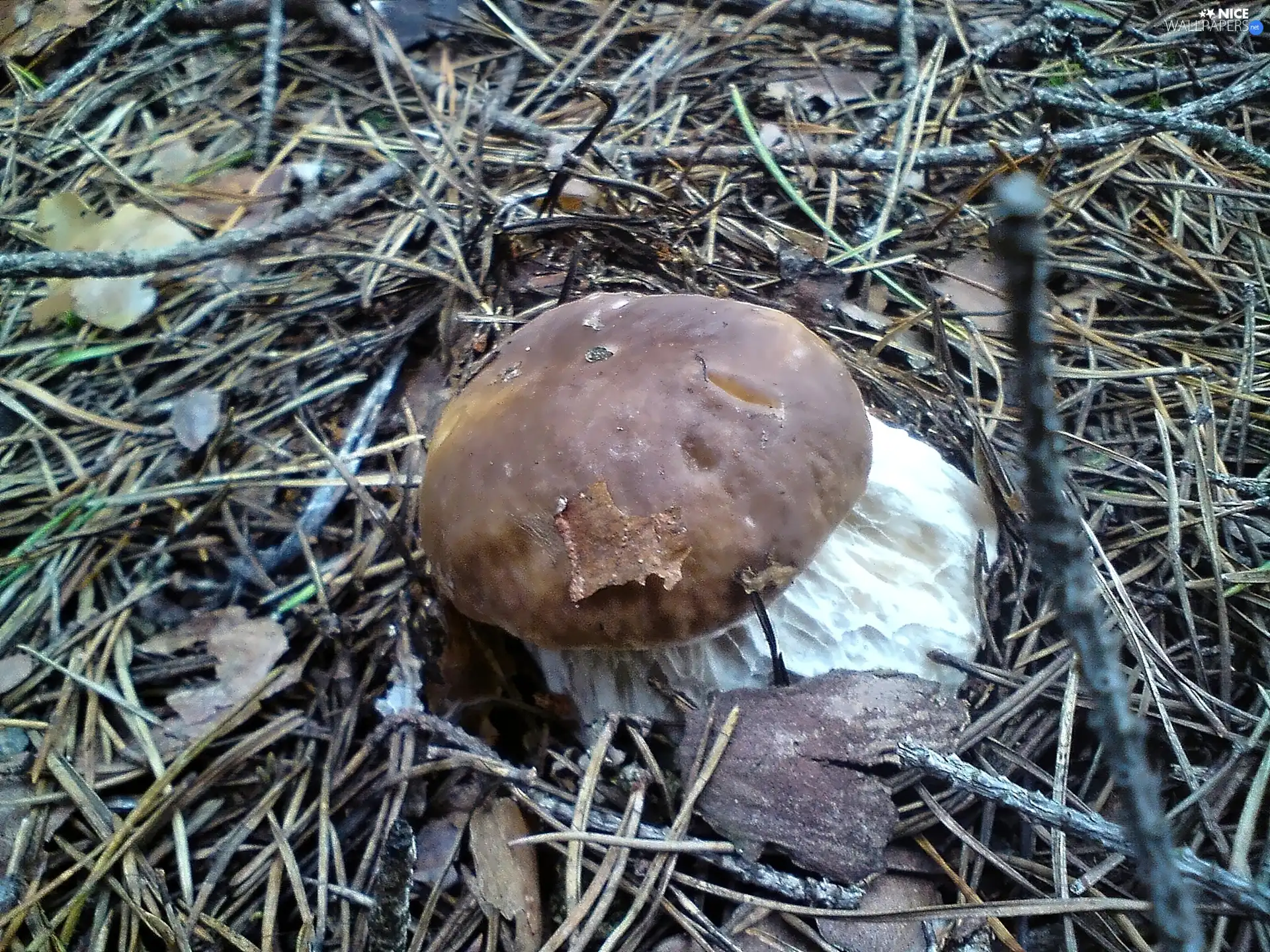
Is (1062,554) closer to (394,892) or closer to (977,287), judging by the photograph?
(394,892)

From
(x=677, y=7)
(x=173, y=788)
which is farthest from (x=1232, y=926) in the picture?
(x=677, y=7)

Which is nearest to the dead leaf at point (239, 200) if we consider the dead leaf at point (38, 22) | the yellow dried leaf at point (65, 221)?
the yellow dried leaf at point (65, 221)

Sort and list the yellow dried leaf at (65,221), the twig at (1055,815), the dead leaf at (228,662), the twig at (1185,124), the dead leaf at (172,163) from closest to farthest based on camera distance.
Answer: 1. the twig at (1055,815)
2. the dead leaf at (228,662)
3. the twig at (1185,124)
4. the yellow dried leaf at (65,221)
5. the dead leaf at (172,163)

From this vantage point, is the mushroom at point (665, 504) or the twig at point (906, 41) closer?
the mushroom at point (665, 504)

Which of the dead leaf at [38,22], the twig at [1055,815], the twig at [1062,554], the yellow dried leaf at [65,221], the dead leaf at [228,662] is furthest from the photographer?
the dead leaf at [38,22]

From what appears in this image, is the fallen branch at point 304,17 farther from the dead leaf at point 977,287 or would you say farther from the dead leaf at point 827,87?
the dead leaf at point 977,287

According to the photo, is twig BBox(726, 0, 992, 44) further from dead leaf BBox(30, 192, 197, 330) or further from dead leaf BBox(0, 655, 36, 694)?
dead leaf BBox(0, 655, 36, 694)

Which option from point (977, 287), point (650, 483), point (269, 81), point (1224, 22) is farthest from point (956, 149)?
point (269, 81)

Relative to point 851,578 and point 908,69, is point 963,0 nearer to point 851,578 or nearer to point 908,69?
point 908,69
